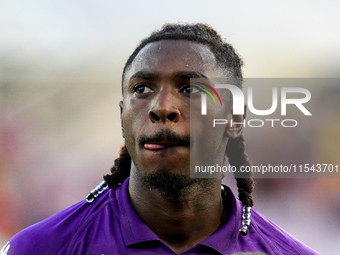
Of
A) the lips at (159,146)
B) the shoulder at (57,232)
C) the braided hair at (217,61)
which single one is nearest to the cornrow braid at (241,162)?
the braided hair at (217,61)

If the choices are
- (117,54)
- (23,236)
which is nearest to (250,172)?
(23,236)

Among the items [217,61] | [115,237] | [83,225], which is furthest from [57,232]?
[217,61]

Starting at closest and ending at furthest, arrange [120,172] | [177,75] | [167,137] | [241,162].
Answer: [167,137], [177,75], [120,172], [241,162]

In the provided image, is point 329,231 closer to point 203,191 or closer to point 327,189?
point 327,189

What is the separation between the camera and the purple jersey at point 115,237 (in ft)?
7.62

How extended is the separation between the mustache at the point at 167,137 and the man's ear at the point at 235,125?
352mm

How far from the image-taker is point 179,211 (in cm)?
239

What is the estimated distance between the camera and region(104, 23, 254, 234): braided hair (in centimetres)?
253

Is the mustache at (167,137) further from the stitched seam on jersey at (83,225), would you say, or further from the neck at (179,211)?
the stitched seam on jersey at (83,225)

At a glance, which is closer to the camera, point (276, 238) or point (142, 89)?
point (142, 89)

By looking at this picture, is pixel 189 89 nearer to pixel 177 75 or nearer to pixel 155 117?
pixel 177 75

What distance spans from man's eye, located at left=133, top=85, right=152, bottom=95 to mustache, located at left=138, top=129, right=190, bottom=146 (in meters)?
0.22

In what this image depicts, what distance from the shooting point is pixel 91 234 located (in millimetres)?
2359

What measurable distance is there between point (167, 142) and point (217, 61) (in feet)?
1.79
